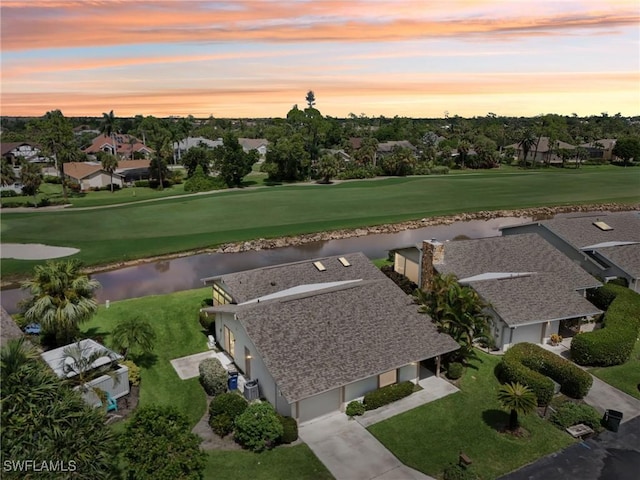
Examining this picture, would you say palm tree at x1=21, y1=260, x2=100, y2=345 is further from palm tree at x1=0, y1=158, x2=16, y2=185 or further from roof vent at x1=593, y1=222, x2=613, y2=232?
palm tree at x1=0, y1=158, x2=16, y2=185

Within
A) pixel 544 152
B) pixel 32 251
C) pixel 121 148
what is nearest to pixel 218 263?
pixel 32 251

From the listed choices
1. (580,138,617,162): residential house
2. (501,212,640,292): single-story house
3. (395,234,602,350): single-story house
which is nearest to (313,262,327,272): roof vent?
(395,234,602,350): single-story house

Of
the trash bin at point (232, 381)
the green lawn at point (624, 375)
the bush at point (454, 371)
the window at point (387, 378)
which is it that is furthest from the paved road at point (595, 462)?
the trash bin at point (232, 381)

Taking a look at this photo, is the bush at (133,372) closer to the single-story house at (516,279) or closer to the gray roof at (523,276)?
the single-story house at (516,279)

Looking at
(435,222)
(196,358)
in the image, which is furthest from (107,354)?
(435,222)

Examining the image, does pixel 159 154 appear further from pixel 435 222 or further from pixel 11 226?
pixel 435 222

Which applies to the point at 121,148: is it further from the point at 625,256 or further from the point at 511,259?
the point at 625,256

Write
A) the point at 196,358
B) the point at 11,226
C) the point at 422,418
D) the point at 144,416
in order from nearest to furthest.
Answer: the point at 144,416, the point at 422,418, the point at 196,358, the point at 11,226
